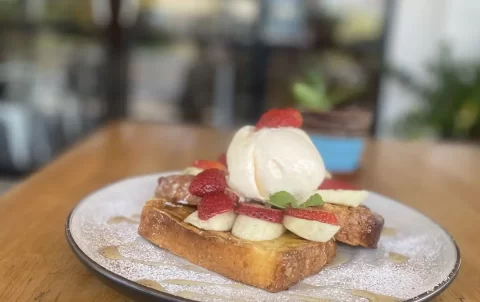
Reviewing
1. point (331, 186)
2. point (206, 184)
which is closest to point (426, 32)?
point (331, 186)

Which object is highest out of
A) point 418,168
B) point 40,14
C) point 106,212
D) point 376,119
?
point 40,14

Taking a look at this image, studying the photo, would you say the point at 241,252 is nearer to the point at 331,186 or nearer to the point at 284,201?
the point at 284,201

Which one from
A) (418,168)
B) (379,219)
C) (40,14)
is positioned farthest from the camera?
(40,14)

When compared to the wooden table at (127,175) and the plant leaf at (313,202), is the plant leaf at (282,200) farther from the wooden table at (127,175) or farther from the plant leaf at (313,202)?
the wooden table at (127,175)

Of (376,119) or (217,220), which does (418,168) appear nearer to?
(217,220)

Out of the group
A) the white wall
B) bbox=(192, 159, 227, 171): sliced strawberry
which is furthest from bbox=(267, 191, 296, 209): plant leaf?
the white wall

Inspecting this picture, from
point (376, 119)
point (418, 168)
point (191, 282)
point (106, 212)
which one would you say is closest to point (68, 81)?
point (376, 119)

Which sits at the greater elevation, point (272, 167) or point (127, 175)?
point (272, 167)
